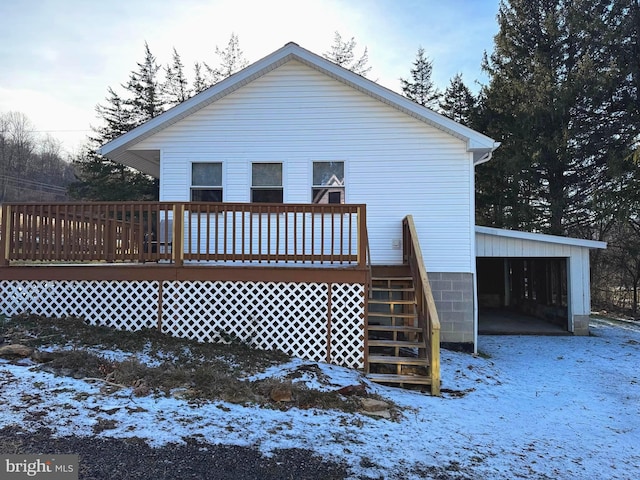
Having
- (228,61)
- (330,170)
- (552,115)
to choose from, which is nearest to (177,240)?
(330,170)

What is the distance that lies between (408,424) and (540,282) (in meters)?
10.8

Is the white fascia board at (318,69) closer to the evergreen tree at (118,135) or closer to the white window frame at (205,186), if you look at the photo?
the white window frame at (205,186)

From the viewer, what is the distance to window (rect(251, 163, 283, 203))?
342 inches

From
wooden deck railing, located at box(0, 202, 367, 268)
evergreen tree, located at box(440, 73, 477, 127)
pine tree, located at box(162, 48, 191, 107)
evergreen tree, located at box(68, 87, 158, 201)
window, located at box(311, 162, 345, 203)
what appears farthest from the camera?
pine tree, located at box(162, 48, 191, 107)

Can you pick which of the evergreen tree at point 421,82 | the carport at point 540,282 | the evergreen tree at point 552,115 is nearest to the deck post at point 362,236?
the carport at point 540,282

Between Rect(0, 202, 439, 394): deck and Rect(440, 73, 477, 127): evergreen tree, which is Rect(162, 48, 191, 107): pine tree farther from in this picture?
Rect(0, 202, 439, 394): deck

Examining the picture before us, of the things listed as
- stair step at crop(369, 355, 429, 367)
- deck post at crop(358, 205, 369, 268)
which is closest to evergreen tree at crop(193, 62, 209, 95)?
deck post at crop(358, 205, 369, 268)

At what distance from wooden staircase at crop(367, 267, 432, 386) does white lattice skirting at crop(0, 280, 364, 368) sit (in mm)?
391

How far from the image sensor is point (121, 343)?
5.89 m

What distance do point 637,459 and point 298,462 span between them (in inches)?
122

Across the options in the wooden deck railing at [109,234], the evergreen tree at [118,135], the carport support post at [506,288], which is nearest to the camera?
→ the wooden deck railing at [109,234]

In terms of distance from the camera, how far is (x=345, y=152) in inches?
337

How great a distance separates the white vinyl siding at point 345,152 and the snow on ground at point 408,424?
3.35 meters

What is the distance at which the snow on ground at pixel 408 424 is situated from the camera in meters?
3.52
